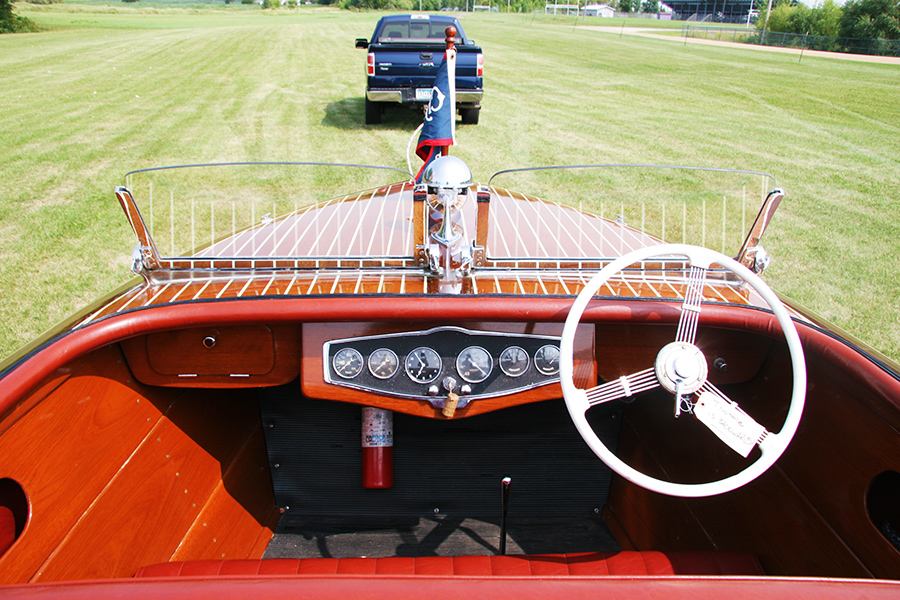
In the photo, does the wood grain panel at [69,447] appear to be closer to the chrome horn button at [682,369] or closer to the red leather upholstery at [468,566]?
the red leather upholstery at [468,566]

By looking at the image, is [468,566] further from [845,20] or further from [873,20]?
[845,20]

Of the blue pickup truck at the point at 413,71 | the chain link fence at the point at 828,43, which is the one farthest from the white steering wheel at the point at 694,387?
the chain link fence at the point at 828,43

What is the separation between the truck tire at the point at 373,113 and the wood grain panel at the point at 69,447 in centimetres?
840

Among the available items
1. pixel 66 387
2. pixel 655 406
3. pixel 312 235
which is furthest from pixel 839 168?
pixel 66 387

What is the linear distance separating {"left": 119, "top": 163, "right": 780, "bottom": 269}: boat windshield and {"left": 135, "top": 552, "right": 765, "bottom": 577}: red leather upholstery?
1068 mm

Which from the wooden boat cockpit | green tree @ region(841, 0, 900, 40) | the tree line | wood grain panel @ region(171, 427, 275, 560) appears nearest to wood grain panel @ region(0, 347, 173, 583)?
the wooden boat cockpit

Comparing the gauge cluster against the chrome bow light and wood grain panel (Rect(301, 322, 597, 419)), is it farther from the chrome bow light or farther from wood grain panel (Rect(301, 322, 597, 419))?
the chrome bow light

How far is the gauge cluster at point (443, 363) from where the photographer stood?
6.22 ft

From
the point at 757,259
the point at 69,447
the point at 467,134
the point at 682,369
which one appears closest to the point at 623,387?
the point at 682,369

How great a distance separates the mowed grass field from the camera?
5312mm

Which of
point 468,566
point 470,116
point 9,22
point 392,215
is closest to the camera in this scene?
point 468,566

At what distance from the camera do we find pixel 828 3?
106 ft

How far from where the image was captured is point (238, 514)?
2.46m

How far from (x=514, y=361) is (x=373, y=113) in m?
8.60
